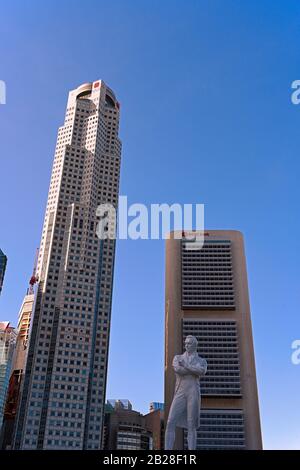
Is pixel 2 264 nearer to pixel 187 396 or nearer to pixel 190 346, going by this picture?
pixel 190 346

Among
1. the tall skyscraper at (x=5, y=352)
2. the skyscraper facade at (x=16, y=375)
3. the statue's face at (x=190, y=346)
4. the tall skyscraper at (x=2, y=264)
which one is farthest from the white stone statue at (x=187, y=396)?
the tall skyscraper at (x=2, y=264)

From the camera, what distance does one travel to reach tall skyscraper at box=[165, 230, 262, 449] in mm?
113875

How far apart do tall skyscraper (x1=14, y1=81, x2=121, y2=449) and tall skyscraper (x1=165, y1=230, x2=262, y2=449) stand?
1000 inches

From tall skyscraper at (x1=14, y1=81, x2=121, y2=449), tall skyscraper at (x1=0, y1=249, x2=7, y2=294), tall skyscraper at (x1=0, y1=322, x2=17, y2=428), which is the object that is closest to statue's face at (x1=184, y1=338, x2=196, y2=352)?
tall skyscraper at (x1=14, y1=81, x2=121, y2=449)

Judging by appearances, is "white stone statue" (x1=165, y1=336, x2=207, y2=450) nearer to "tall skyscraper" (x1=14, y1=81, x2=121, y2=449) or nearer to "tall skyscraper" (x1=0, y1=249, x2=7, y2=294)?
"tall skyscraper" (x1=14, y1=81, x2=121, y2=449)

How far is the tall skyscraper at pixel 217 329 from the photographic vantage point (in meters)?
114

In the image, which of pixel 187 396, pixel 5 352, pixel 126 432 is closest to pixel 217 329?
pixel 126 432

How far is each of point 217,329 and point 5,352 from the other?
66.1 metres

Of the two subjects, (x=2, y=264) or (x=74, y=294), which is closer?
(x=74, y=294)

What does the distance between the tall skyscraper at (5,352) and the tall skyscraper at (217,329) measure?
50964mm

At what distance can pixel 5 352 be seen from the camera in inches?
5723

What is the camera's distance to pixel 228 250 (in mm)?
139250
